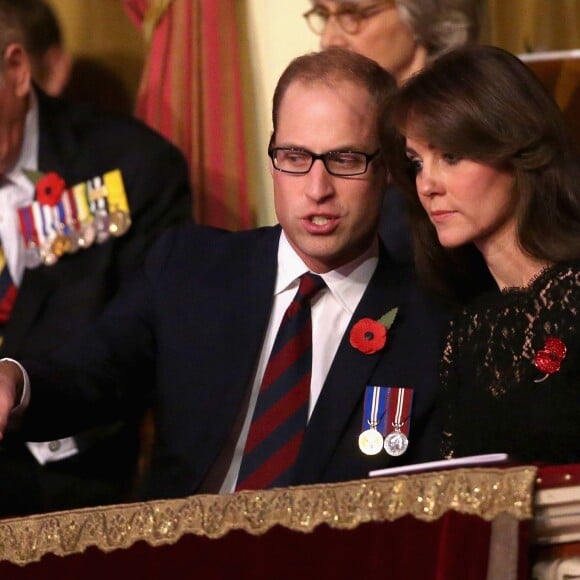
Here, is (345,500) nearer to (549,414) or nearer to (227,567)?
(227,567)

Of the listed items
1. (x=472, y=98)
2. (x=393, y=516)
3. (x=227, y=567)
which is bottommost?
(x=227, y=567)

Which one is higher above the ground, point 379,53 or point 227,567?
point 379,53

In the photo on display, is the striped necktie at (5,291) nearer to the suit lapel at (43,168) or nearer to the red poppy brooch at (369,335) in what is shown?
the suit lapel at (43,168)

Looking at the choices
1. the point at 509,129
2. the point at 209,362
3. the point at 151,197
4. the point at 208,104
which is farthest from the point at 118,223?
the point at 509,129

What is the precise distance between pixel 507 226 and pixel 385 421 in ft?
1.28

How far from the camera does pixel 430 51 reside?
3285 millimetres

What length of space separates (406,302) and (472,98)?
0.43 m

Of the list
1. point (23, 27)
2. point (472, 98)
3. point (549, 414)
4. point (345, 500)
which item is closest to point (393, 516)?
point (345, 500)

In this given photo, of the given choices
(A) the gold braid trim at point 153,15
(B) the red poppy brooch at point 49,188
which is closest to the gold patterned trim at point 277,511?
(B) the red poppy brooch at point 49,188

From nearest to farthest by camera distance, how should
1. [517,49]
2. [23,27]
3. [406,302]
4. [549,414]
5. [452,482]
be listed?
1. [452,482]
2. [549,414]
3. [406,302]
4. [517,49]
5. [23,27]

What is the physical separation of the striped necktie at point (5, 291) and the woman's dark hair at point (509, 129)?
55.7 inches

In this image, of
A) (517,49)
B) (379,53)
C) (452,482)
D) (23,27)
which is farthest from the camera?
(23,27)

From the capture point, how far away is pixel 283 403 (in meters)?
2.39

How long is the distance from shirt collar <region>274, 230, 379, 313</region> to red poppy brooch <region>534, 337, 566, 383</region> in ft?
1.34
